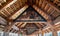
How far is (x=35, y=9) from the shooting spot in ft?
25.6

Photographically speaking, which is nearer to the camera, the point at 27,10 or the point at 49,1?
the point at 49,1

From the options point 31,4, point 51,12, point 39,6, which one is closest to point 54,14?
point 51,12

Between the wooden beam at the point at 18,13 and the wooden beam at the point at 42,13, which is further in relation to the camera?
the wooden beam at the point at 18,13

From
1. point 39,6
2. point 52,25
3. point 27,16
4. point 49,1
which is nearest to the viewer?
point 49,1

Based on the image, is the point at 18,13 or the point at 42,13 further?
the point at 18,13

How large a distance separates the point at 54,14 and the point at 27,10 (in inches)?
81.3

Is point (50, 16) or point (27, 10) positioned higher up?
point (27, 10)

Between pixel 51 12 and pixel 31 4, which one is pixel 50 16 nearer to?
pixel 51 12

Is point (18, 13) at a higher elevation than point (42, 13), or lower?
higher

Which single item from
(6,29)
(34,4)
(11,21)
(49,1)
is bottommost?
(6,29)

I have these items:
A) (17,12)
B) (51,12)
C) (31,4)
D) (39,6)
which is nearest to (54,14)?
(51,12)

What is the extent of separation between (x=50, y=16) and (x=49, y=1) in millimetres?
1703

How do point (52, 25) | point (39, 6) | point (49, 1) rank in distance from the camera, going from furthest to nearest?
1. point (39, 6)
2. point (52, 25)
3. point (49, 1)

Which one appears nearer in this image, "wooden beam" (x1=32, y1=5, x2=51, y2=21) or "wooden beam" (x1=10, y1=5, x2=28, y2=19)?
"wooden beam" (x1=32, y1=5, x2=51, y2=21)
